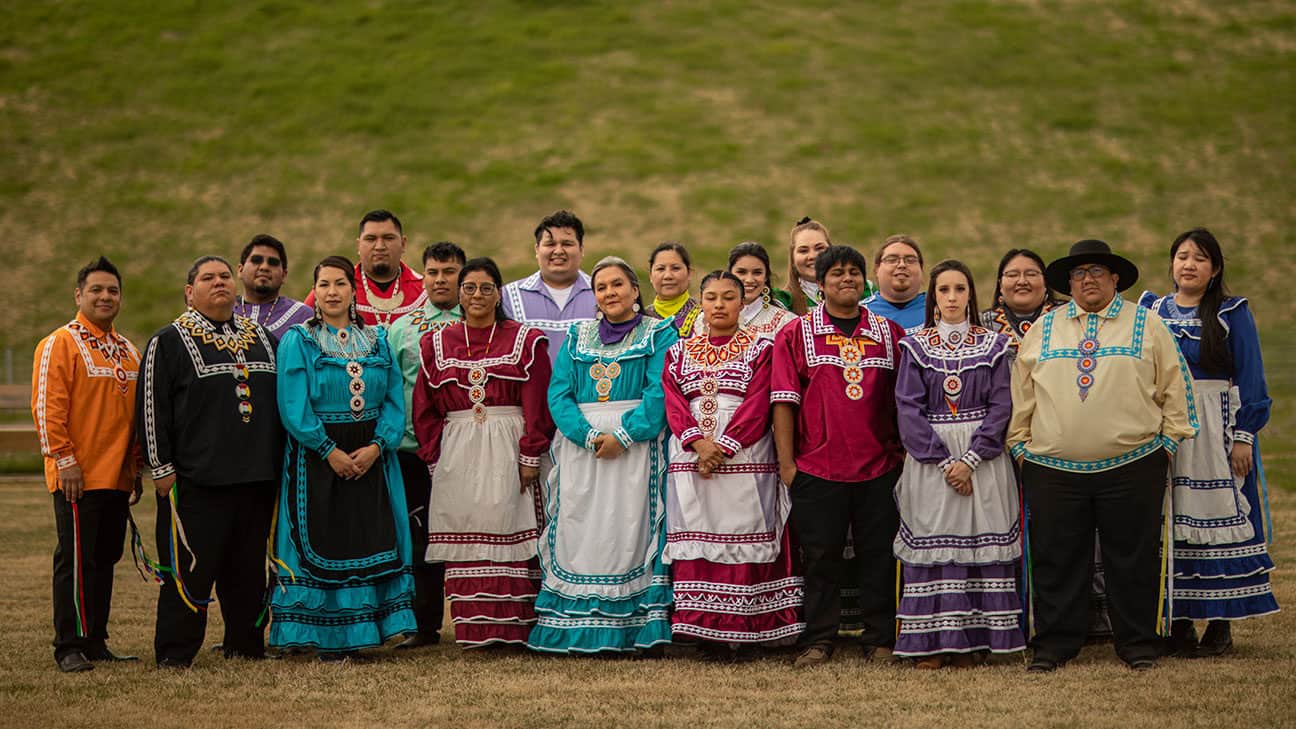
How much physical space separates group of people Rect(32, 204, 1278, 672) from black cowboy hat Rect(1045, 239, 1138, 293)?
0.06 feet

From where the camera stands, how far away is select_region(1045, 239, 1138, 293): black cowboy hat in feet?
16.6

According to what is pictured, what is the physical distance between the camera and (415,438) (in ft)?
19.3

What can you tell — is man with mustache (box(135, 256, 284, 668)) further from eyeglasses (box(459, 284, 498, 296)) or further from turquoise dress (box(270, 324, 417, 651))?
eyeglasses (box(459, 284, 498, 296))

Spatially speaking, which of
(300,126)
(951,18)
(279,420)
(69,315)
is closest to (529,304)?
(279,420)

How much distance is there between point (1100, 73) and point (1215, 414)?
23.7 metres

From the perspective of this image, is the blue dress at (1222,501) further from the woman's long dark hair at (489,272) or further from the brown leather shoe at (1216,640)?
the woman's long dark hair at (489,272)

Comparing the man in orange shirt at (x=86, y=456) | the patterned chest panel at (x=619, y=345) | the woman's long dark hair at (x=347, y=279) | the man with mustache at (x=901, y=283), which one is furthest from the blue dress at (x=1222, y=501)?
the man in orange shirt at (x=86, y=456)

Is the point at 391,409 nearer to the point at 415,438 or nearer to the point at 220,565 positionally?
the point at 415,438

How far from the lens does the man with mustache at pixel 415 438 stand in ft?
19.6

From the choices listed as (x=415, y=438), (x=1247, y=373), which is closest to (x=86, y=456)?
(x=415, y=438)

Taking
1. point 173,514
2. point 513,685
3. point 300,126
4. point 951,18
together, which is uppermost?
point 951,18

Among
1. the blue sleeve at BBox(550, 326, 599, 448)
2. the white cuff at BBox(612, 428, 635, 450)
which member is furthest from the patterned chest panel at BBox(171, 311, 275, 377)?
the white cuff at BBox(612, 428, 635, 450)

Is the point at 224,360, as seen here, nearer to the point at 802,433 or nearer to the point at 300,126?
the point at 802,433

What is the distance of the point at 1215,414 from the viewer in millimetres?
5254
